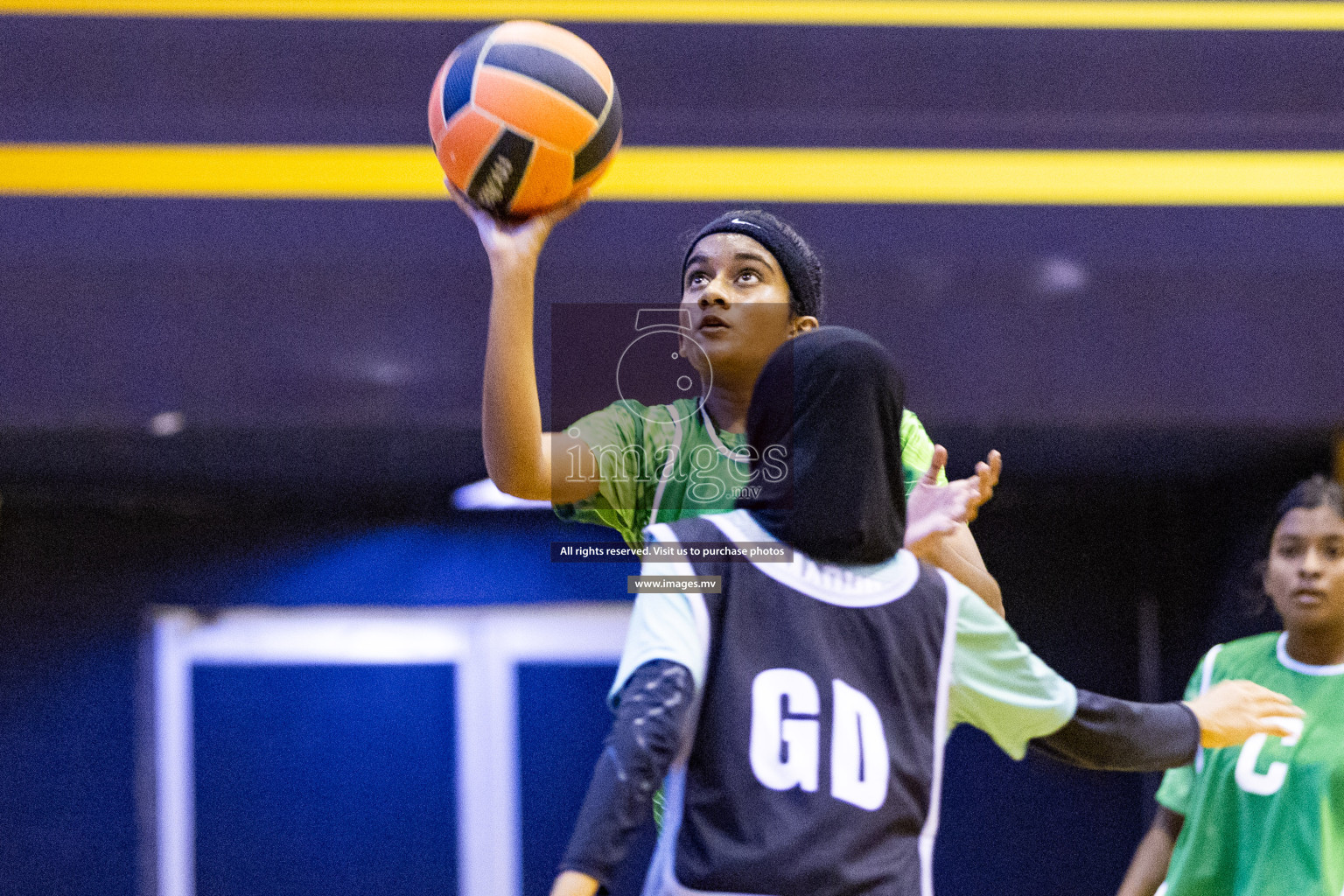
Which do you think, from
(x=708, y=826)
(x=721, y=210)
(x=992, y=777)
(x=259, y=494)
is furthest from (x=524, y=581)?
(x=708, y=826)

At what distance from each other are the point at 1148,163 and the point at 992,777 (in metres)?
2.42

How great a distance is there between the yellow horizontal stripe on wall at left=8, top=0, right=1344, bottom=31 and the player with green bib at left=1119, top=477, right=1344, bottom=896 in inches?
88.3

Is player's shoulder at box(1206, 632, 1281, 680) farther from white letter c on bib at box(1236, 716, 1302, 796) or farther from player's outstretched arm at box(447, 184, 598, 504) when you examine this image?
player's outstretched arm at box(447, 184, 598, 504)

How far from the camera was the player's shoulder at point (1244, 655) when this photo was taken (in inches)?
144

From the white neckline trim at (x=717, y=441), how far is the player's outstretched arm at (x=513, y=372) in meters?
0.32

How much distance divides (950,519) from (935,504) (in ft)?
0.24

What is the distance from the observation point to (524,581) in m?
5.44

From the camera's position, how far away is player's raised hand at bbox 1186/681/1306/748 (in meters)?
2.23

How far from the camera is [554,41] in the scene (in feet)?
8.93

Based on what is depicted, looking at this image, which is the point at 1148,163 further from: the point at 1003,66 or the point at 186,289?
the point at 186,289

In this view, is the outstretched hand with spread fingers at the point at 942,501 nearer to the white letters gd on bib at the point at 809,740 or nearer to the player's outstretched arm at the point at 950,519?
the player's outstretched arm at the point at 950,519

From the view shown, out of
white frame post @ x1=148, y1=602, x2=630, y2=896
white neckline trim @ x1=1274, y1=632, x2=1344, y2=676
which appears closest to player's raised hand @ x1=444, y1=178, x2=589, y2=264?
white neckline trim @ x1=1274, y1=632, x2=1344, y2=676

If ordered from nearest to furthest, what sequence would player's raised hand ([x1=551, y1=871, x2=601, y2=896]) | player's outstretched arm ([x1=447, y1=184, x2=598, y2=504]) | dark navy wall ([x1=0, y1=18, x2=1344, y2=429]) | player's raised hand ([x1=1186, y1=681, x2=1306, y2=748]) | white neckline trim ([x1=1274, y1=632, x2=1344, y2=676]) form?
player's raised hand ([x1=551, y1=871, x2=601, y2=896]) → player's raised hand ([x1=1186, y1=681, x2=1306, y2=748]) → player's outstretched arm ([x1=447, y1=184, x2=598, y2=504]) → white neckline trim ([x1=1274, y1=632, x2=1344, y2=676]) → dark navy wall ([x1=0, y1=18, x2=1344, y2=429])

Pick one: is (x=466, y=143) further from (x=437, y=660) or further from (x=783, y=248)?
(x=437, y=660)
